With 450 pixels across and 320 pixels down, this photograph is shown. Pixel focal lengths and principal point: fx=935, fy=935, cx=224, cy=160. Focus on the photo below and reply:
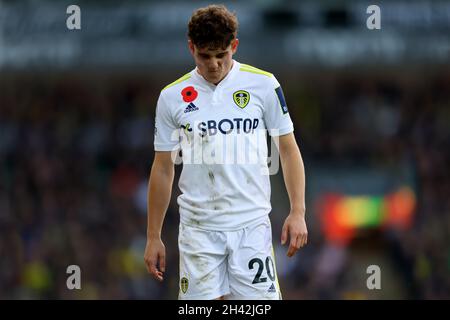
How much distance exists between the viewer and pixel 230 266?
5.38 m

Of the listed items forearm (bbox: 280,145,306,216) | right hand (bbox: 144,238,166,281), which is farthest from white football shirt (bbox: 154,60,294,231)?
right hand (bbox: 144,238,166,281)

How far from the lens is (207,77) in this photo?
547cm

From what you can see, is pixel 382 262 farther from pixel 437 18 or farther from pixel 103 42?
pixel 103 42

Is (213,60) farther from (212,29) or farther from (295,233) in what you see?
(295,233)

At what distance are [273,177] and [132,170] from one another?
2.08m

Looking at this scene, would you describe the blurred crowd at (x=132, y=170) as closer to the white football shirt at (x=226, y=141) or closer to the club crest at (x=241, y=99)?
the white football shirt at (x=226, y=141)

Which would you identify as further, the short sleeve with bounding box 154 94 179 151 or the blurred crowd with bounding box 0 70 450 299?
the blurred crowd with bounding box 0 70 450 299

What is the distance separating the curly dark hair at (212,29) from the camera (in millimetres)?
5250

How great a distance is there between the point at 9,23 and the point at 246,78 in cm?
868

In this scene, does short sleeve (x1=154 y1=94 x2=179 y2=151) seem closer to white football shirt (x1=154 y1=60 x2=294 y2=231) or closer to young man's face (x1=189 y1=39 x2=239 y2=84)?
white football shirt (x1=154 y1=60 x2=294 y2=231)

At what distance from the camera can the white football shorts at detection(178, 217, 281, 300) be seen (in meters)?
5.34

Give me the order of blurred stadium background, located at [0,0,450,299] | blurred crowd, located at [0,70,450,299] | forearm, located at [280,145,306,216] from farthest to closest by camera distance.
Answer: blurred stadium background, located at [0,0,450,299] < blurred crowd, located at [0,70,450,299] < forearm, located at [280,145,306,216]

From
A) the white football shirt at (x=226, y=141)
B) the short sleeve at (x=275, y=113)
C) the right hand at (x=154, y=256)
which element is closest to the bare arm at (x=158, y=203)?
the right hand at (x=154, y=256)

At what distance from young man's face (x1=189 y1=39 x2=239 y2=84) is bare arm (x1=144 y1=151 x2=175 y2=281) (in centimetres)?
56
